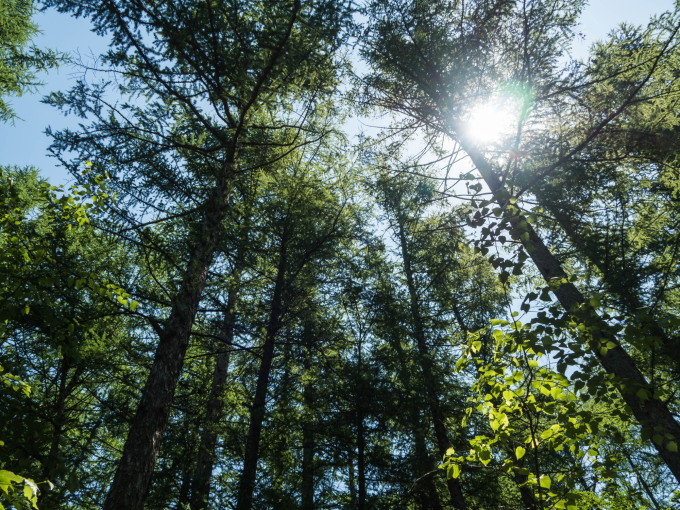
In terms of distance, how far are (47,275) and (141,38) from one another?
3934 mm

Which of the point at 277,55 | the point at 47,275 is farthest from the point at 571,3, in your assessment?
→ the point at 47,275

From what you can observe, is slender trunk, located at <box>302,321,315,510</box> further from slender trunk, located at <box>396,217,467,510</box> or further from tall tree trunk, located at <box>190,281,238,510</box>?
slender trunk, located at <box>396,217,467,510</box>

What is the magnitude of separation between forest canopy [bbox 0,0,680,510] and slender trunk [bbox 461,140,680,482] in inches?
1.6

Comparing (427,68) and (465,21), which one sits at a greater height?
(465,21)

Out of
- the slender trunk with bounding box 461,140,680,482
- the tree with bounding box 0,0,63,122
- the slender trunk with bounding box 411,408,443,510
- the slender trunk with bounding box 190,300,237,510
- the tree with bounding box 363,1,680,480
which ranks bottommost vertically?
the slender trunk with bounding box 461,140,680,482

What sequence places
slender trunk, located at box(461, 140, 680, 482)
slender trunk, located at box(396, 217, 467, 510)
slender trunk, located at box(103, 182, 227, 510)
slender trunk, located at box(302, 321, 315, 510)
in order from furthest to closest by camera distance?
slender trunk, located at box(302, 321, 315, 510), slender trunk, located at box(396, 217, 467, 510), slender trunk, located at box(103, 182, 227, 510), slender trunk, located at box(461, 140, 680, 482)

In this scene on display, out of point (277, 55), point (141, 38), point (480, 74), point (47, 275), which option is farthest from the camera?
point (480, 74)

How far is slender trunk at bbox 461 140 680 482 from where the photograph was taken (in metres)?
2.84

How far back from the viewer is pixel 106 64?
6.70 meters

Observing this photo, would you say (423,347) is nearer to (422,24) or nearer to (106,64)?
(422,24)

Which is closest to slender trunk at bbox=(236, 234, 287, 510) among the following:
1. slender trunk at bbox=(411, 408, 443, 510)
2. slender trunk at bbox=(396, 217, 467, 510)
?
slender trunk at bbox=(396, 217, 467, 510)

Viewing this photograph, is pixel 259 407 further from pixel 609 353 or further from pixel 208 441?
pixel 609 353

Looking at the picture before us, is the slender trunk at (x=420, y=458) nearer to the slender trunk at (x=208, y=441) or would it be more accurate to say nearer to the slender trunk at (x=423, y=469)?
the slender trunk at (x=423, y=469)

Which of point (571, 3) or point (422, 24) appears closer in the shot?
point (571, 3)
